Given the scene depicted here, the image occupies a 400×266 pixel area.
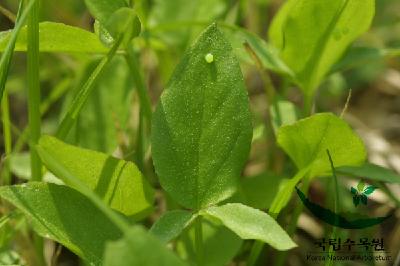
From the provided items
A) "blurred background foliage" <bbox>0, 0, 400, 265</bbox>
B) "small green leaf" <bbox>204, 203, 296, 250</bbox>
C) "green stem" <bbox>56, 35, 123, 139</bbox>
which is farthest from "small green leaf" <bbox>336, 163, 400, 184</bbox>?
"green stem" <bbox>56, 35, 123, 139</bbox>

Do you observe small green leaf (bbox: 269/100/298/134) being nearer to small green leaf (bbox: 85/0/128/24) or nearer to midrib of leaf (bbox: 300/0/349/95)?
midrib of leaf (bbox: 300/0/349/95)

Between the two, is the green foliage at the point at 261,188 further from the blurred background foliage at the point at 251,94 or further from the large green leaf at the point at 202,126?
the large green leaf at the point at 202,126

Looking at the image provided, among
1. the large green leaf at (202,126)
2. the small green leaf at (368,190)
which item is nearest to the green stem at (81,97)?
the large green leaf at (202,126)

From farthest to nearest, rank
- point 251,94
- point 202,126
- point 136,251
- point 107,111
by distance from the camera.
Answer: point 251,94
point 107,111
point 202,126
point 136,251

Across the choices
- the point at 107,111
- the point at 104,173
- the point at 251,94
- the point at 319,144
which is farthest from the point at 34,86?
the point at 251,94

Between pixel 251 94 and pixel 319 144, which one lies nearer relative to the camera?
pixel 319 144

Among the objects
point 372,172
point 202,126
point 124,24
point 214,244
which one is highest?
point 124,24

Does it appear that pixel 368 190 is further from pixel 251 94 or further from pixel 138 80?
pixel 251 94
